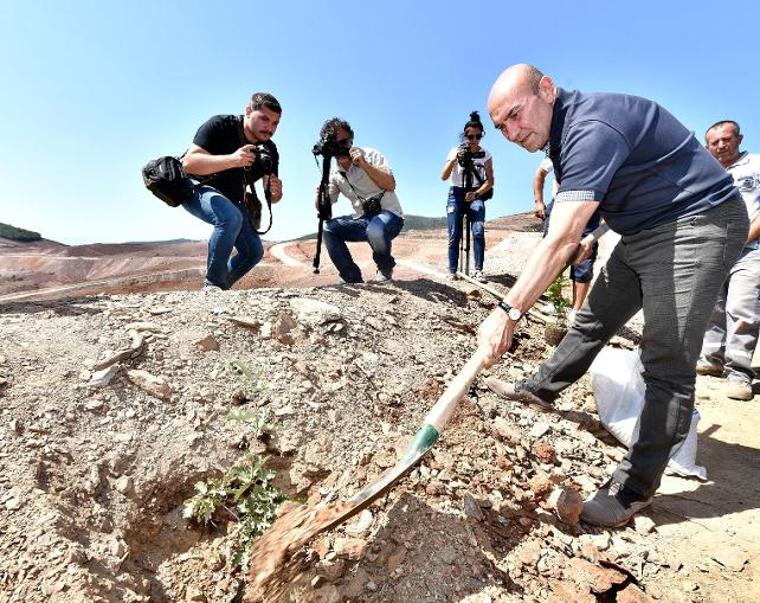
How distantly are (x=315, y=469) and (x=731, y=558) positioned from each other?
192cm

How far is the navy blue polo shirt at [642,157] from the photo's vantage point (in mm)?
1939

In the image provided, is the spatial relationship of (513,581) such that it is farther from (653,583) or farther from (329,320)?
(329,320)

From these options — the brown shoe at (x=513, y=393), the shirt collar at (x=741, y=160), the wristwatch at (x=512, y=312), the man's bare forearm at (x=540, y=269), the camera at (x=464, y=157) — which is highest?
the camera at (x=464, y=157)

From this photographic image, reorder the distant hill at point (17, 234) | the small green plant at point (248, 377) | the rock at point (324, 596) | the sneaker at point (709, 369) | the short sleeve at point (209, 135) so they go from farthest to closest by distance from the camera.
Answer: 1. the distant hill at point (17, 234)
2. the sneaker at point (709, 369)
3. the short sleeve at point (209, 135)
4. the small green plant at point (248, 377)
5. the rock at point (324, 596)

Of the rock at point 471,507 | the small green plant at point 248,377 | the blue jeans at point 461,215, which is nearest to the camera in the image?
the rock at point 471,507

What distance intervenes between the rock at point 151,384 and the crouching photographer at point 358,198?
275cm

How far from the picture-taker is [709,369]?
14.3 ft

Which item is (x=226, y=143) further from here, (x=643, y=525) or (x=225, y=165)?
(x=643, y=525)

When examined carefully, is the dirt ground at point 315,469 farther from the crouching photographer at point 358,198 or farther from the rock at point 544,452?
the crouching photographer at point 358,198

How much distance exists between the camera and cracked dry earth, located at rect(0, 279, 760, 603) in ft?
6.11

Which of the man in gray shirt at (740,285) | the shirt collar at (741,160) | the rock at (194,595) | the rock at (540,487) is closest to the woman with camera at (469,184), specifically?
the man in gray shirt at (740,285)

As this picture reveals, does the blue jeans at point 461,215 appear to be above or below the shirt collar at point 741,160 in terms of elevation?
below

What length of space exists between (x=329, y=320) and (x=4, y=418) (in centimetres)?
190

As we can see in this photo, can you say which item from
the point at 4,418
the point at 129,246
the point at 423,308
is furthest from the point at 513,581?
the point at 129,246
